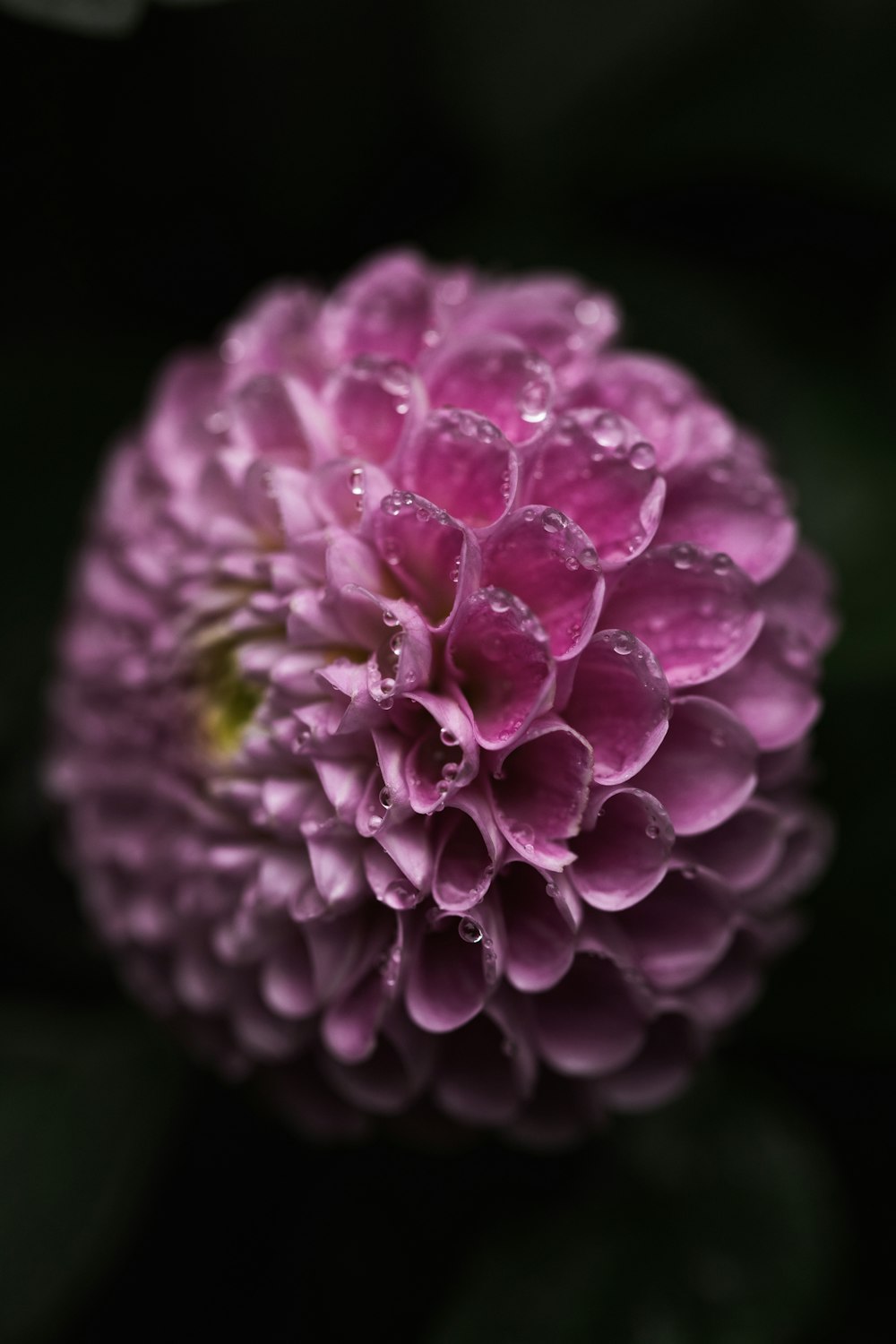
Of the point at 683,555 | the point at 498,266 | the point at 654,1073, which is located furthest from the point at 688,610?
the point at 498,266

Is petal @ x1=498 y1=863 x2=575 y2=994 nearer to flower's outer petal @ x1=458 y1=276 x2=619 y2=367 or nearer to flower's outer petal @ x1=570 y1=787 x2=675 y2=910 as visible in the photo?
flower's outer petal @ x1=570 y1=787 x2=675 y2=910

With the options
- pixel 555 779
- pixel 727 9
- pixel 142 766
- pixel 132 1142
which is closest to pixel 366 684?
pixel 555 779

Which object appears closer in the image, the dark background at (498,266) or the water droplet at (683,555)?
the water droplet at (683,555)

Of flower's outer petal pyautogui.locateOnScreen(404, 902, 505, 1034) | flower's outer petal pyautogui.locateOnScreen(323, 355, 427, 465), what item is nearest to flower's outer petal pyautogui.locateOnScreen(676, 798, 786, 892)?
flower's outer petal pyautogui.locateOnScreen(404, 902, 505, 1034)

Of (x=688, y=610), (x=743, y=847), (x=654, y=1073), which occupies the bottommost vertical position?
(x=654, y=1073)

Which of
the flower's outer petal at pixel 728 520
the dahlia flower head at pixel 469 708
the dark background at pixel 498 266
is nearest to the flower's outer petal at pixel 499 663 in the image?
the dahlia flower head at pixel 469 708

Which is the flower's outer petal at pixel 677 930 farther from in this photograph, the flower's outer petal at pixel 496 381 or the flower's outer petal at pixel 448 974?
the flower's outer petal at pixel 496 381

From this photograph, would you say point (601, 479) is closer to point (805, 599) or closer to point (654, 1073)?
point (805, 599)
